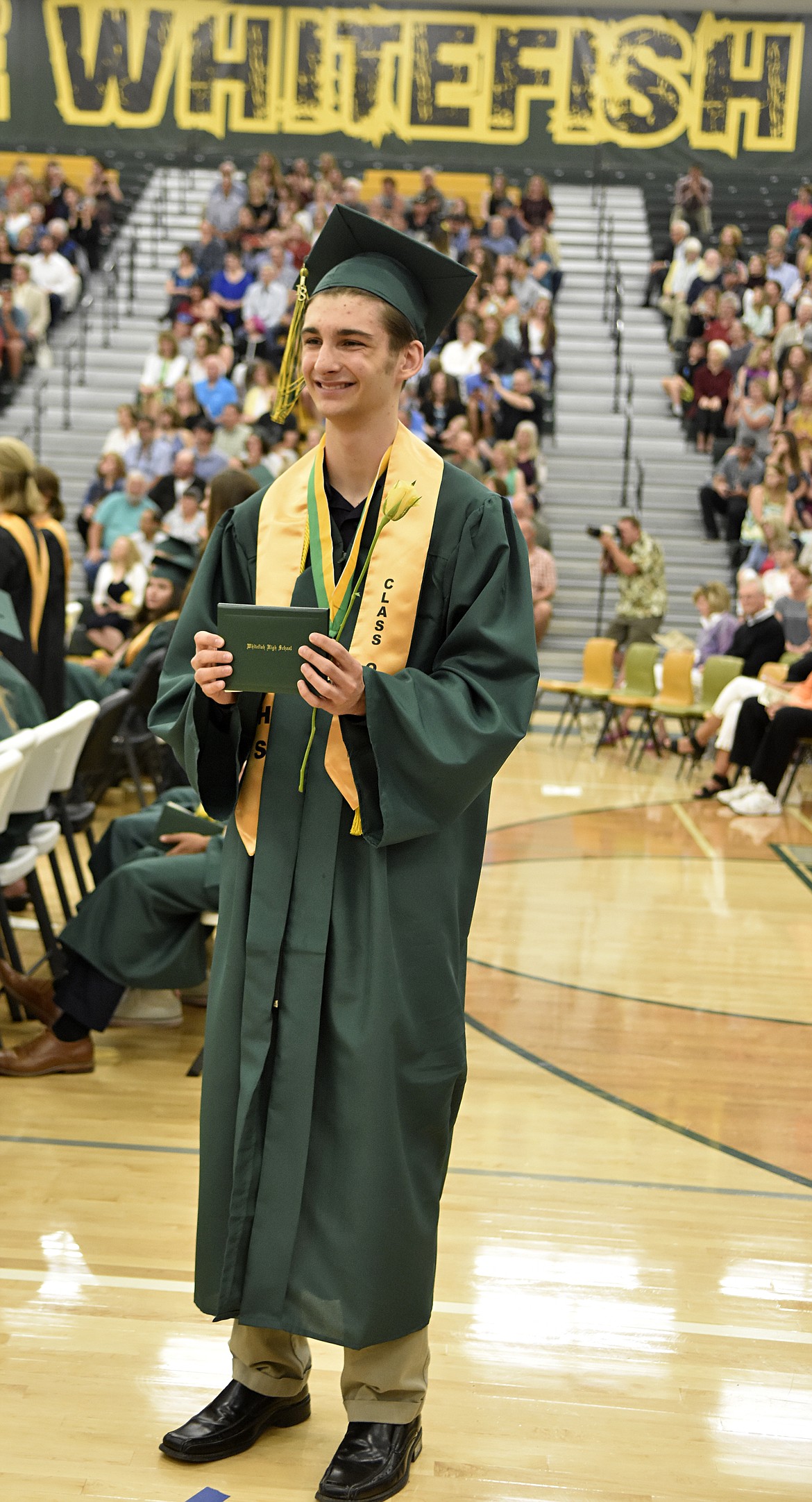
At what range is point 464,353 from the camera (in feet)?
52.6

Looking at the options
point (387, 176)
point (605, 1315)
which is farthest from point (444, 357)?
point (605, 1315)

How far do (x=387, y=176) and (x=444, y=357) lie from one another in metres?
5.15

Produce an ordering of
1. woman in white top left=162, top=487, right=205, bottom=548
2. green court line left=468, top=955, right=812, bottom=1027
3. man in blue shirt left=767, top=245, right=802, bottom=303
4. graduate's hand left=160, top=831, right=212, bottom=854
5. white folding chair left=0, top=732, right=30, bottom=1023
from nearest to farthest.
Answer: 1. white folding chair left=0, top=732, right=30, bottom=1023
2. graduate's hand left=160, top=831, right=212, bottom=854
3. green court line left=468, top=955, right=812, bottom=1027
4. woman in white top left=162, top=487, right=205, bottom=548
5. man in blue shirt left=767, top=245, right=802, bottom=303

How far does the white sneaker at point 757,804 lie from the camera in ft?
30.9

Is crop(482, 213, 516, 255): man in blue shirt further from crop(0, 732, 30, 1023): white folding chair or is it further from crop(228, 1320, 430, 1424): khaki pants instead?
crop(228, 1320, 430, 1424): khaki pants

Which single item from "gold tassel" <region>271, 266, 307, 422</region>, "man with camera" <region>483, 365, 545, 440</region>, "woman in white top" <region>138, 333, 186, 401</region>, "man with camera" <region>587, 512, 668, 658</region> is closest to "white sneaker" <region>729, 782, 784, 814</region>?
"man with camera" <region>587, 512, 668, 658</region>

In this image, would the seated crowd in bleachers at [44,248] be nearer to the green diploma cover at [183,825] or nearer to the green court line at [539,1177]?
the green diploma cover at [183,825]

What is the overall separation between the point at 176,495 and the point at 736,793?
695cm

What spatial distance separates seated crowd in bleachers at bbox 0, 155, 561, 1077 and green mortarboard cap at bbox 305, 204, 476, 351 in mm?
2088

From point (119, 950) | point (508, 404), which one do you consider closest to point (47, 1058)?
point (119, 950)

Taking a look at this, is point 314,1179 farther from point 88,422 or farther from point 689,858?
point 88,422

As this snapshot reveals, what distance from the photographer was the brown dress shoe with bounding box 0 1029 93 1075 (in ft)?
14.3

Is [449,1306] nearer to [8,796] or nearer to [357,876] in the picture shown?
[357,876]

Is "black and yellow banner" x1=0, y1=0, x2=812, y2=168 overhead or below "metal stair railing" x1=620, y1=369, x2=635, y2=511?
overhead
